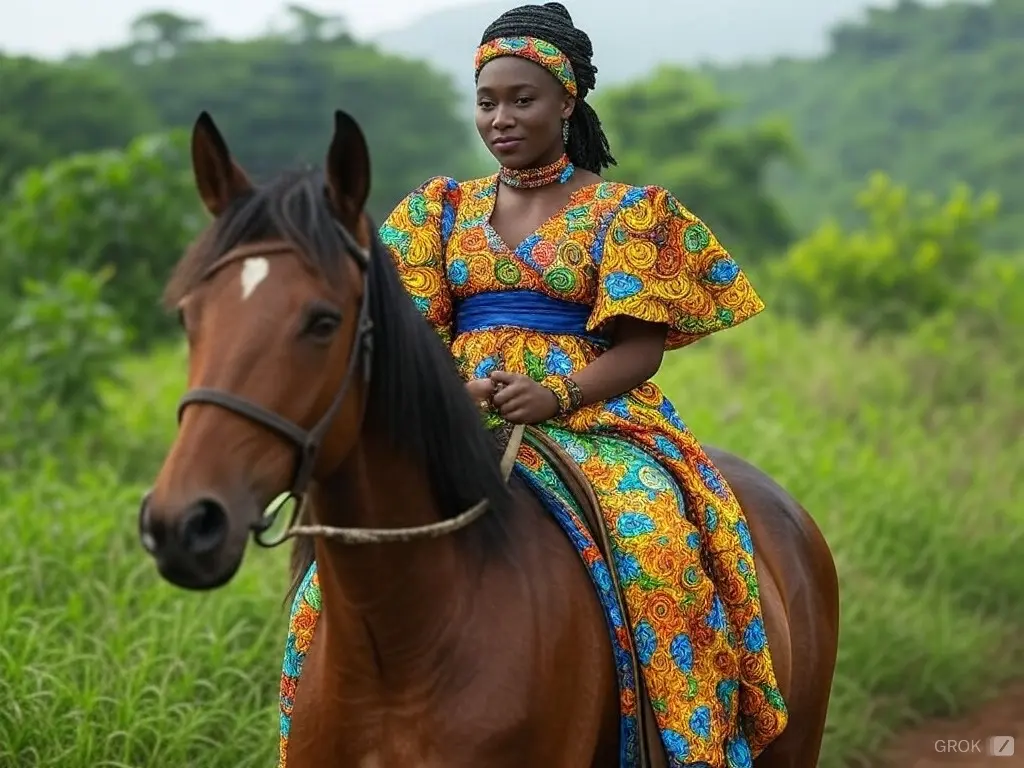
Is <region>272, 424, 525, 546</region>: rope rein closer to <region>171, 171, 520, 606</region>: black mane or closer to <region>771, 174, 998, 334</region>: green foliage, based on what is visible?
<region>171, 171, 520, 606</region>: black mane

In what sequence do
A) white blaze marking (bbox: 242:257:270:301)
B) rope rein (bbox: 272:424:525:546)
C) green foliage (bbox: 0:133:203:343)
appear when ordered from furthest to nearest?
green foliage (bbox: 0:133:203:343), rope rein (bbox: 272:424:525:546), white blaze marking (bbox: 242:257:270:301)

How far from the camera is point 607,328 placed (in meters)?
3.01

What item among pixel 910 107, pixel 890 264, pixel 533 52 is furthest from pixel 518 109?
pixel 910 107

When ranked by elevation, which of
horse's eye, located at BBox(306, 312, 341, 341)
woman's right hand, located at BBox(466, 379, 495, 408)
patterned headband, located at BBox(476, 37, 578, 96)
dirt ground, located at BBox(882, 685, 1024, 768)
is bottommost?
dirt ground, located at BBox(882, 685, 1024, 768)

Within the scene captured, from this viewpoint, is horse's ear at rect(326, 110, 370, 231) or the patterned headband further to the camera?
the patterned headband

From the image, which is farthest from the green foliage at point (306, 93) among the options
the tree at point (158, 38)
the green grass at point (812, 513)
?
the green grass at point (812, 513)

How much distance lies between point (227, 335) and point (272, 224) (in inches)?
8.5

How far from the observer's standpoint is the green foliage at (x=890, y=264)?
1332cm

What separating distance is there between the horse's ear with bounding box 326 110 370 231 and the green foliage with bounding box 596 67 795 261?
1821 cm

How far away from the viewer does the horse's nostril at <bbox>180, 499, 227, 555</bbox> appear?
6.25ft

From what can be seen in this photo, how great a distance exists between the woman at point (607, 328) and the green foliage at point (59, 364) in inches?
188

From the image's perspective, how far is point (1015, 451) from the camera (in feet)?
30.0

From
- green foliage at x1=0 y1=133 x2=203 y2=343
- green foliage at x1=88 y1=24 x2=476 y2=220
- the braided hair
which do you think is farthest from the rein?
green foliage at x1=88 y1=24 x2=476 y2=220

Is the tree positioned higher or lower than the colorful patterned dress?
higher
